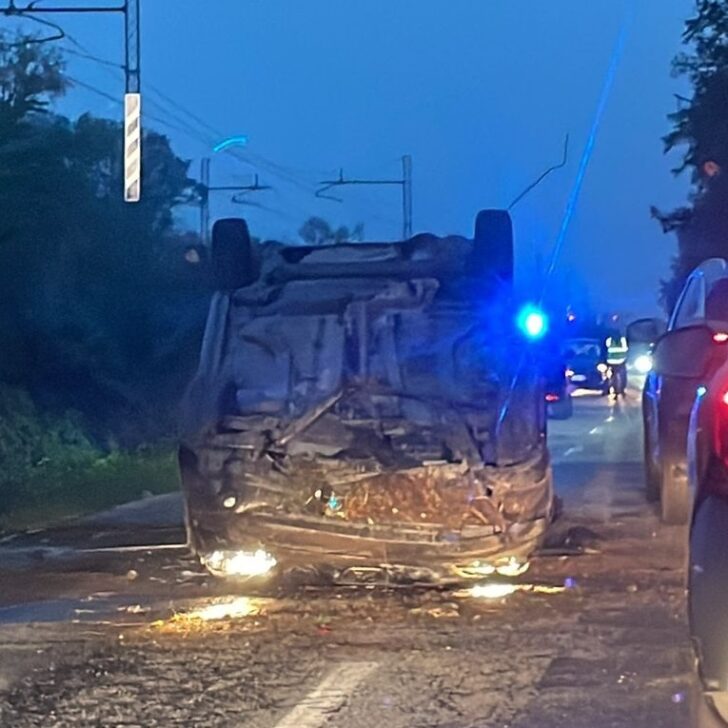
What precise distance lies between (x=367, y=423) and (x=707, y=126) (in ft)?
159

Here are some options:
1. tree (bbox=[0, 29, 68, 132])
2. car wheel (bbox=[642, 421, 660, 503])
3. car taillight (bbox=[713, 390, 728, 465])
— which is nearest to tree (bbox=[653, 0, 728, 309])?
tree (bbox=[0, 29, 68, 132])

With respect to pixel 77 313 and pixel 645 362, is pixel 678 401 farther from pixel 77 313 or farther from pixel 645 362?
pixel 77 313

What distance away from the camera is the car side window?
1299cm

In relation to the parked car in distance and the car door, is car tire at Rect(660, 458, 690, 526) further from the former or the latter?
the parked car in distance

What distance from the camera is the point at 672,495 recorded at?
551 inches

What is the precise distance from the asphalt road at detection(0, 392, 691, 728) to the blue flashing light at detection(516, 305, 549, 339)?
1.62m

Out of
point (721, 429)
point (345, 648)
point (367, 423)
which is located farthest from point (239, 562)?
point (721, 429)

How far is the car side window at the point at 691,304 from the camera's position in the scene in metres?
13.0

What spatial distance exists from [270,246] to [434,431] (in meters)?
A: 2.12

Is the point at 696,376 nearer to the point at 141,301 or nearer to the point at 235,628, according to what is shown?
the point at 235,628

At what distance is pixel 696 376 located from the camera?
6.86 metres

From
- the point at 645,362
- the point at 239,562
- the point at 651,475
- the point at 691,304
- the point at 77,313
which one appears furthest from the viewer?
the point at 77,313

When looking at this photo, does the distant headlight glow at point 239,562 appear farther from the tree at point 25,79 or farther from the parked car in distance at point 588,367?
the parked car in distance at point 588,367

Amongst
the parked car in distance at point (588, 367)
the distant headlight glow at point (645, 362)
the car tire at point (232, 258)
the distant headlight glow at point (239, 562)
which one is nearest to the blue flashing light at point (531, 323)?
the distant headlight glow at point (645, 362)
